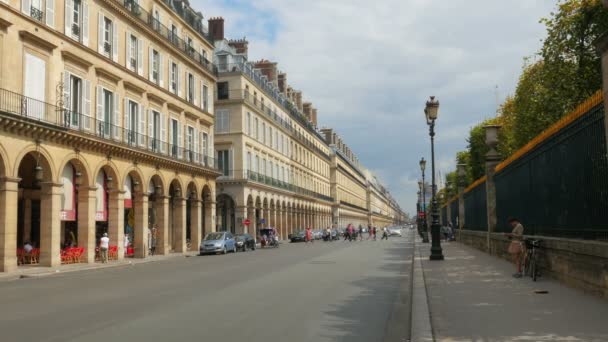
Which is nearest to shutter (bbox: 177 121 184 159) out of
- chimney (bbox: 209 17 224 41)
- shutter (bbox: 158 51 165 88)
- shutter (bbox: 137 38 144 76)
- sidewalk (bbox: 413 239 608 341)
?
shutter (bbox: 158 51 165 88)

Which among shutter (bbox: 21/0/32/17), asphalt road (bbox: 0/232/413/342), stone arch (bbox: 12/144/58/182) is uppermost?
shutter (bbox: 21/0/32/17)

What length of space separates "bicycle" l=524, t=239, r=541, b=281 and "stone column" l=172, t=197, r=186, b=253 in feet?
85.6

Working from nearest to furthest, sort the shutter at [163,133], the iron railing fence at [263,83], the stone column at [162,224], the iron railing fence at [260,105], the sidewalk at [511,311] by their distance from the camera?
the sidewalk at [511,311]
the stone column at [162,224]
the shutter at [163,133]
the iron railing fence at [260,105]
the iron railing fence at [263,83]

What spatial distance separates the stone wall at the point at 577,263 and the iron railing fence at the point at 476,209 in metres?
10.5

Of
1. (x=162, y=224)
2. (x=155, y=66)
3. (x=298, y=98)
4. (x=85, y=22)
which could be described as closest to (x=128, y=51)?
(x=155, y=66)

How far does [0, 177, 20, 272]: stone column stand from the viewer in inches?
839

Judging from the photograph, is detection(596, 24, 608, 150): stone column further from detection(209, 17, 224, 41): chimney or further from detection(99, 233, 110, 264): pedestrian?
detection(209, 17, 224, 41): chimney

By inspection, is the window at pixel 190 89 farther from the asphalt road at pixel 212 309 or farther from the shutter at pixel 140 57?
the asphalt road at pixel 212 309

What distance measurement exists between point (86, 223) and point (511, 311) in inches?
857

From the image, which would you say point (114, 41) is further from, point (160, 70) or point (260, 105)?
point (260, 105)

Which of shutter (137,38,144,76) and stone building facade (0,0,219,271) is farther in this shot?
shutter (137,38,144,76)

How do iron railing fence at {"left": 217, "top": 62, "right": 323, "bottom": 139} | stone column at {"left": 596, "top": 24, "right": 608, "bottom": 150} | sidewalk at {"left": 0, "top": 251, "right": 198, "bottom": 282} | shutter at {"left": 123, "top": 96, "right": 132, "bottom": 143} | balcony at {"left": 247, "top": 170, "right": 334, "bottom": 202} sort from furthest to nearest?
balcony at {"left": 247, "top": 170, "right": 334, "bottom": 202}, iron railing fence at {"left": 217, "top": 62, "right": 323, "bottom": 139}, shutter at {"left": 123, "top": 96, "right": 132, "bottom": 143}, sidewalk at {"left": 0, "top": 251, "right": 198, "bottom": 282}, stone column at {"left": 596, "top": 24, "right": 608, "bottom": 150}

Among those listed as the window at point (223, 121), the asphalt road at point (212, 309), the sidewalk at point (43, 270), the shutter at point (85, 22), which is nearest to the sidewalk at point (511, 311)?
the asphalt road at point (212, 309)

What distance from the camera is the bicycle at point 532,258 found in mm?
12875
